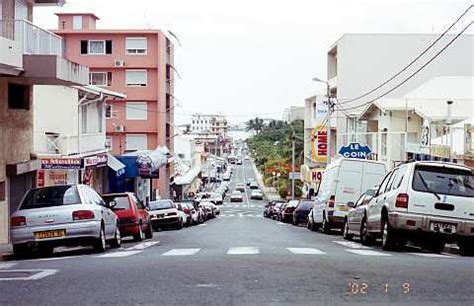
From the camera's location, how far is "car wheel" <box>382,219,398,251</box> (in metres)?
17.4

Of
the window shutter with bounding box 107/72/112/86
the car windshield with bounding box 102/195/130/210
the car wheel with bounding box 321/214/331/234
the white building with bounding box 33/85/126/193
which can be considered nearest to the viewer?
the car windshield with bounding box 102/195/130/210

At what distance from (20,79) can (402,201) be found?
12.9m

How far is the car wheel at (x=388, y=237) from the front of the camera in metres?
17.4

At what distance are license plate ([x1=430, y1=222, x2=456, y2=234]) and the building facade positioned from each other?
36.6ft

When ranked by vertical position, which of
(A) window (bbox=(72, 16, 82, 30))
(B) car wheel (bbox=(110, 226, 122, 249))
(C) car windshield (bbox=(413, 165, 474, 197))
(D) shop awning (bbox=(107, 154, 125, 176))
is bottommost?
(B) car wheel (bbox=(110, 226, 122, 249))

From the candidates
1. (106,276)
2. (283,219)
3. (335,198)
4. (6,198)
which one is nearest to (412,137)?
(283,219)

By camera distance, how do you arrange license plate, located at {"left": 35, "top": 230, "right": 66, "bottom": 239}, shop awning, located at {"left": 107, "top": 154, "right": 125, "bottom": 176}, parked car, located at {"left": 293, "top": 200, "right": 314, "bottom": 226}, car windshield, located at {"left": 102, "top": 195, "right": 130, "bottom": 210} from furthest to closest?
shop awning, located at {"left": 107, "top": 154, "right": 125, "bottom": 176} → parked car, located at {"left": 293, "top": 200, "right": 314, "bottom": 226} → car windshield, located at {"left": 102, "top": 195, "right": 130, "bottom": 210} → license plate, located at {"left": 35, "top": 230, "right": 66, "bottom": 239}

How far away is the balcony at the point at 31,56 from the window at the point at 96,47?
48655 mm

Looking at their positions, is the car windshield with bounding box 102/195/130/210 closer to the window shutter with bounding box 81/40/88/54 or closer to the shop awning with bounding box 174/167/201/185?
the window shutter with bounding box 81/40/88/54

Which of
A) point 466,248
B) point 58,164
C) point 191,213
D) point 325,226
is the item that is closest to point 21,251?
point 58,164

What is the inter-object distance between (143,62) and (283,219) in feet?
88.9

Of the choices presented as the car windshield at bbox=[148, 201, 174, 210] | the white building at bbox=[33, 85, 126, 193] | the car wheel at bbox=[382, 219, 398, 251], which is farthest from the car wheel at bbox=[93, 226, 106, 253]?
the car windshield at bbox=[148, 201, 174, 210]

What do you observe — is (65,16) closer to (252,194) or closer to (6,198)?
(252,194)

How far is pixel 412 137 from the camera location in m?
47.8
